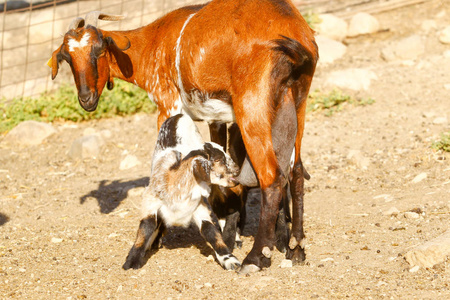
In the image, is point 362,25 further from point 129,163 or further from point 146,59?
point 146,59

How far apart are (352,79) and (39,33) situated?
6580 millimetres

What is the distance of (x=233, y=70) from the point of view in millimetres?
4879

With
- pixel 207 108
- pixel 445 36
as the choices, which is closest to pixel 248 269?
pixel 207 108

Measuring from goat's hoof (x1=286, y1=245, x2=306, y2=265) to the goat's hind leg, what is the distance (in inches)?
43.3

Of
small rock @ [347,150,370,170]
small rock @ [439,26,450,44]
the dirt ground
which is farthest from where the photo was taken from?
small rock @ [439,26,450,44]

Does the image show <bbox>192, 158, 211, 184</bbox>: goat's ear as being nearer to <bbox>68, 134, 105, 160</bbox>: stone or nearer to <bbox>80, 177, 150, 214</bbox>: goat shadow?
<bbox>80, 177, 150, 214</bbox>: goat shadow

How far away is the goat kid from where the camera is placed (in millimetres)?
5023

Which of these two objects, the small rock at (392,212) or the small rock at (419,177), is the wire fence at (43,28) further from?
the small rock at (392,212)

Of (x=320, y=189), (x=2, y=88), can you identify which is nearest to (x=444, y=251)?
(x=320, y=189)

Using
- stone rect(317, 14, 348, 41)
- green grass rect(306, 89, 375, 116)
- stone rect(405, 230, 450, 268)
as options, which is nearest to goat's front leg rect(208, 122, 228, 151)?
stone rect(405, 230, 450, 268)

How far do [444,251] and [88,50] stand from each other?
11.5 feet

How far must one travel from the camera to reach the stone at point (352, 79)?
30.6ft

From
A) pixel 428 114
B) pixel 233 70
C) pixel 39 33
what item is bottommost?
pixel 39 33

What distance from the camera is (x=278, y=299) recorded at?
165 inches
